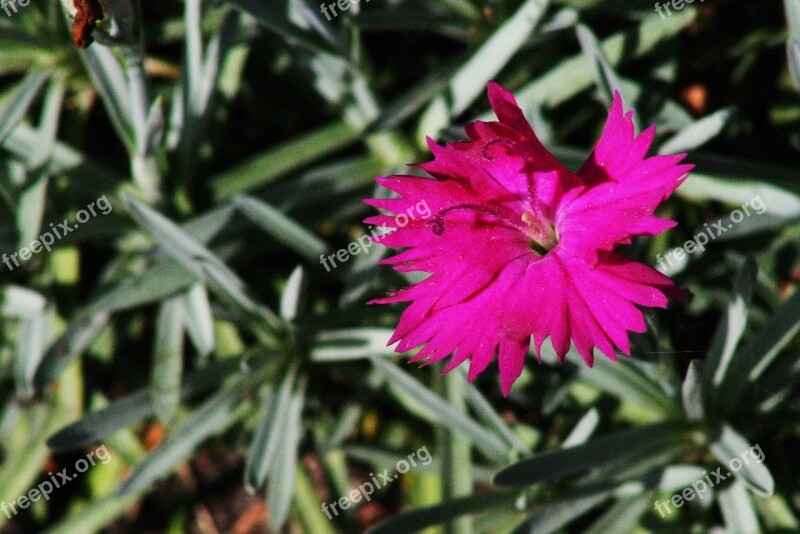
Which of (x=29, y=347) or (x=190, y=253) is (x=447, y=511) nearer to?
(x=190, y=253)

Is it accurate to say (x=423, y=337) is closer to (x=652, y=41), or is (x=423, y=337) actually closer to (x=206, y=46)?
(x=652, y=41)

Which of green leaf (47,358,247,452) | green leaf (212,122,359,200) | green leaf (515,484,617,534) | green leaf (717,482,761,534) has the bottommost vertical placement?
green leaf (717,482,761,534)

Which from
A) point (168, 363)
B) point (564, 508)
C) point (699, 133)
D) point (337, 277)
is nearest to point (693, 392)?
point (564, 508)

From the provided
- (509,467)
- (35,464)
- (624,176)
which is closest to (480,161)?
(624,176)

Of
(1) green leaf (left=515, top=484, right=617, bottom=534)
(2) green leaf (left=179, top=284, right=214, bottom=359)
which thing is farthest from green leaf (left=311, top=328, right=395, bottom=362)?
(1) green leaf (left=515, top=484, right=617, bottom=534)

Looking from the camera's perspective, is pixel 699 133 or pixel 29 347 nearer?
pixel 699 133

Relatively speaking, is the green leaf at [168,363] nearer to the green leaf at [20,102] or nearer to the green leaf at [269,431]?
the green leaf at [269,431]

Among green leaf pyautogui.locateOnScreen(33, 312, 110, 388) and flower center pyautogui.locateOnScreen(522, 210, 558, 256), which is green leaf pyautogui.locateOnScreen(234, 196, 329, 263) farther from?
flower center pyautogui.locateOnScreen(522, 210, 558, 256)
